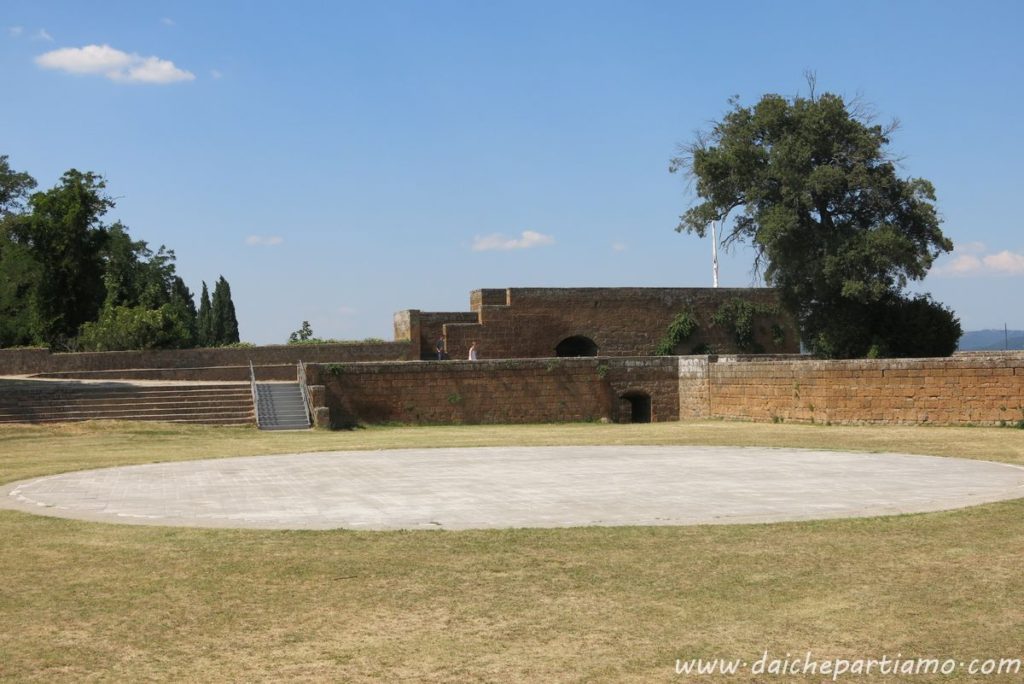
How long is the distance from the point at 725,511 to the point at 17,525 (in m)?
6.46

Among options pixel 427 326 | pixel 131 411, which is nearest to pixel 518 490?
pixel 131 411

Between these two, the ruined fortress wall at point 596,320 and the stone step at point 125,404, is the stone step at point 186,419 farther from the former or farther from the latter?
the ruined fortress wall at point 596,320

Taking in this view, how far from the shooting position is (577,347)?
1604 inches

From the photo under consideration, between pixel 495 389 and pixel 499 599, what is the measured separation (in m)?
23.6

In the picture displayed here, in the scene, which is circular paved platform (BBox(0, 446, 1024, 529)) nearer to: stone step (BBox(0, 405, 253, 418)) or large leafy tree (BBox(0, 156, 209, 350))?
stone step (BBox(0, 405, 253, 418))

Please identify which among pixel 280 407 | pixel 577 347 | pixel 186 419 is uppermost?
pixel 577 347

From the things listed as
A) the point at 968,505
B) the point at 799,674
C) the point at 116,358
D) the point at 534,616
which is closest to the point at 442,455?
the point at 968,505

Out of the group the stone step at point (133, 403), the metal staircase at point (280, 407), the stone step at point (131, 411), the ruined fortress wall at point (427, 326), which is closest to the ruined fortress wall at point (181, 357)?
the ruined fortress wall at point (427, 326)

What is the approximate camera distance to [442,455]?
57.8 ft

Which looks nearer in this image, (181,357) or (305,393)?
(305,393)

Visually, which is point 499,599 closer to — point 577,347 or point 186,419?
point 186,419

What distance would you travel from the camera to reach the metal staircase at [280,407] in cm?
2698

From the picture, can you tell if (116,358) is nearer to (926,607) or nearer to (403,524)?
(403,524)

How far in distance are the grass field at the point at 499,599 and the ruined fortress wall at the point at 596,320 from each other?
28359 millimetres
